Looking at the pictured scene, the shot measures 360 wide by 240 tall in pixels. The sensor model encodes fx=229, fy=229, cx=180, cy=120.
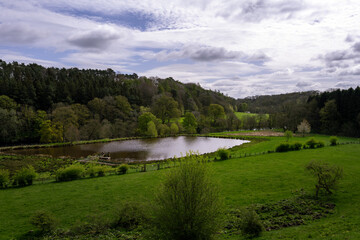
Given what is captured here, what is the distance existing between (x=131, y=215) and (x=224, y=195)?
7940mm

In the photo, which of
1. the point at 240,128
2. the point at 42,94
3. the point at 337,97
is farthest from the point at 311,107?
the point at 42,94

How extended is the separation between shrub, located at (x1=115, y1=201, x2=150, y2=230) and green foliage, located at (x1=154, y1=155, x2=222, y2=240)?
452cm

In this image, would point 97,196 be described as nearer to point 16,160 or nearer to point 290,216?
point 290,216

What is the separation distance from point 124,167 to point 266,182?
1675 cm

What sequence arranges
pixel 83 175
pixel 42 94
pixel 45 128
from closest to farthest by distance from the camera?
pixel 83 175 < pixel 45 128 < pixel 42 94

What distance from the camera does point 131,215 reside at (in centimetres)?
1586

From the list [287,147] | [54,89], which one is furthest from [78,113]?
[287,147]

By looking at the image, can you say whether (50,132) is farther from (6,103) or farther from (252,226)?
(252,226)

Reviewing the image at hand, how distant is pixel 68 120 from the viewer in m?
62.1

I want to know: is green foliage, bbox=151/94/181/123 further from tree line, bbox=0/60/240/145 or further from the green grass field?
the green grass field

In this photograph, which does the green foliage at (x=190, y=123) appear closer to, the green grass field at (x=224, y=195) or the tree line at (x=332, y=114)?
the tree line at (x=332, y=114)

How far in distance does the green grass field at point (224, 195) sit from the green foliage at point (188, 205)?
2.57 m

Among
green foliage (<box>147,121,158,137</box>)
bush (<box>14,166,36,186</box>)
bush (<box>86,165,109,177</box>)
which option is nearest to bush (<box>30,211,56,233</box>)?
bush (<box>14,166,36,186</box>)

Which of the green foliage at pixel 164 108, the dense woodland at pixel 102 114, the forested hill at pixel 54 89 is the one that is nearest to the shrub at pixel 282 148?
the dense woodland at pixel 102 114
